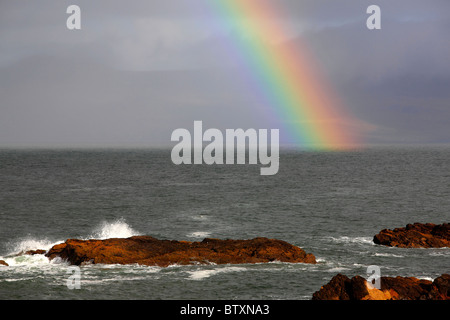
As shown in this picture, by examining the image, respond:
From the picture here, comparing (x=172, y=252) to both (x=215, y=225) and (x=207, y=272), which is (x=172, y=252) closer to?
(x=207, y=272)

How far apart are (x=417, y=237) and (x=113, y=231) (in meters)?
32.5

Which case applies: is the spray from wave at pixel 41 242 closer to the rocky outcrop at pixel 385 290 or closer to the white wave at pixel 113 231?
the white wave at pixel 113 231

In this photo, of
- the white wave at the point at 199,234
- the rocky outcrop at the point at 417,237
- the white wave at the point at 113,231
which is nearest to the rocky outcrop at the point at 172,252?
the rocky outcrop at the point at 417,237

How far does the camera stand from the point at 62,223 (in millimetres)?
66562

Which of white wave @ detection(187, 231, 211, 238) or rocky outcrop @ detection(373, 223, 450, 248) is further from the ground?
rocky outcrop @ detection(373, 223, 450, 248)

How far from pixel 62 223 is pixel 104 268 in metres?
27.7

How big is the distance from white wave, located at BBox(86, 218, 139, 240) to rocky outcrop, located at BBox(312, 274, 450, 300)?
3354 centimetres

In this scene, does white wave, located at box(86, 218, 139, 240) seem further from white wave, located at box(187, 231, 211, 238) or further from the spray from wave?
white wave, located at box(187, 231, 211, 238)

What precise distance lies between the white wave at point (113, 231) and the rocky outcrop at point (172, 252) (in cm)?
1480

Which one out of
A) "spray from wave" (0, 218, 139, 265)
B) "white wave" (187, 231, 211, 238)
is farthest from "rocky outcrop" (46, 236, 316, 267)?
"white wave" (187, 231, 211, 238)

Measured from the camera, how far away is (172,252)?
43656 millimetres

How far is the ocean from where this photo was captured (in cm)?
3753
